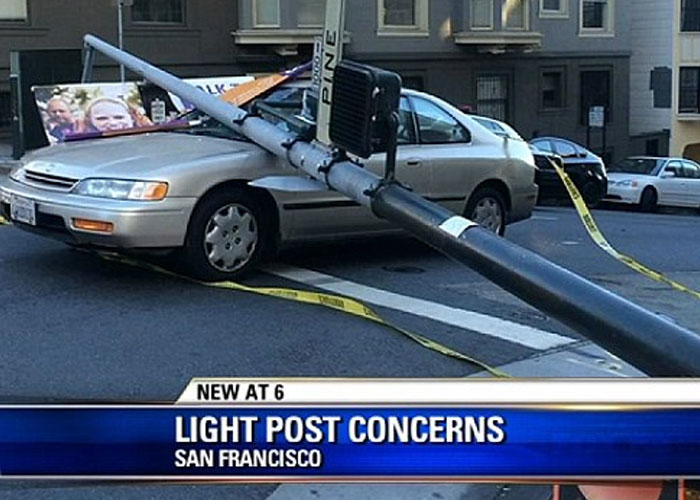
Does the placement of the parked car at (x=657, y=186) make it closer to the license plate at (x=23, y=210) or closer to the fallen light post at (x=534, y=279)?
the license plate at (x=23, y=210)

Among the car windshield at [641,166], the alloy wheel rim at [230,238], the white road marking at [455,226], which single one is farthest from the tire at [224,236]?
the car windshield at [641,166]

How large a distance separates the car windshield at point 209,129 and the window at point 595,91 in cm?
2575

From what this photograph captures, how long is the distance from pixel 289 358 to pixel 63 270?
8.29ft

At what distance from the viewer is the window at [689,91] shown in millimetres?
37625

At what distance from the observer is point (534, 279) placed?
141 inches

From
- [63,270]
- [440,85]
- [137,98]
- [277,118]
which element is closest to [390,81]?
[277,118]

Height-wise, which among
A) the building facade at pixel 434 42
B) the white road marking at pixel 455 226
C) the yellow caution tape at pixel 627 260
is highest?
the building facade at pixel 434 42

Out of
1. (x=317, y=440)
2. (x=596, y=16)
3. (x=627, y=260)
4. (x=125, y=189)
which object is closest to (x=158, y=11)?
(x=596, y=16)

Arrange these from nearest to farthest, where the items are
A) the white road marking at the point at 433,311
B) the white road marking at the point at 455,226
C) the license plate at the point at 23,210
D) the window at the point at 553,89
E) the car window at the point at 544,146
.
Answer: the white road marking at the point at 455,226
the white road marking at the point at 433,311
the license plate at the point at 23,210
the car window at the point at 544,146
the window at the point at 553,89

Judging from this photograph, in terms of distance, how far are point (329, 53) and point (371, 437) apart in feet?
12.1

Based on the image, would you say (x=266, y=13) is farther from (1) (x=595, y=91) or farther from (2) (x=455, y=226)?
(2) (x=455, y=226)

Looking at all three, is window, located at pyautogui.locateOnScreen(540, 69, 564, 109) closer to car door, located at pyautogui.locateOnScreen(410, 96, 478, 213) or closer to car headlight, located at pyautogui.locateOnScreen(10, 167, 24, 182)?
car door, located at pyautogui.locateOnScreen(410, 96, 478, 213)

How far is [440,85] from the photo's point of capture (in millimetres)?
28859

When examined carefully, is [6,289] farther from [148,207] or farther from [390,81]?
[390,81]
